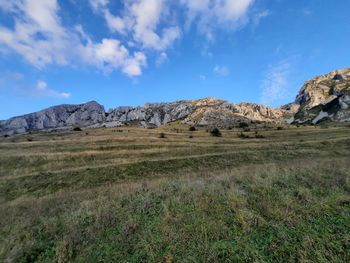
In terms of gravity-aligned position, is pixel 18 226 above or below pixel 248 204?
below

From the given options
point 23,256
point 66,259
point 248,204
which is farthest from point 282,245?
point 23,256

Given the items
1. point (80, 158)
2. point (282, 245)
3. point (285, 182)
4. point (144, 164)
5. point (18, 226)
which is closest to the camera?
point (282, 245)

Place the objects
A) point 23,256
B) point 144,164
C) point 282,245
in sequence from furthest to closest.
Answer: point 144,164, point 23,256, point 282,245

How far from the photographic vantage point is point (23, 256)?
7.12m

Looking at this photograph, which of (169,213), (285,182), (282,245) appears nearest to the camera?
(282,245)

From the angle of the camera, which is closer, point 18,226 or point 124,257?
point 124,257

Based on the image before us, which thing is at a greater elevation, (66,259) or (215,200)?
(215,200)

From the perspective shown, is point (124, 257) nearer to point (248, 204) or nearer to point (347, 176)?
point (248, 204)

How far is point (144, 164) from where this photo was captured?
2897cm

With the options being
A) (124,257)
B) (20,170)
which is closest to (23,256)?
(124,257)

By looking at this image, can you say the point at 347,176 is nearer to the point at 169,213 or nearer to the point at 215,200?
the point at 215,200

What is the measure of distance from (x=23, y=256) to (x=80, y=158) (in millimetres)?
27491

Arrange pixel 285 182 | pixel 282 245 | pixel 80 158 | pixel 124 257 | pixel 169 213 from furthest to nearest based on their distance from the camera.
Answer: pixel 80 158 → pixel 285 182 → pixel 169 213 → pixel 124 257 → pixel 282 245

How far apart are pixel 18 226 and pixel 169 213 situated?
583 cm
